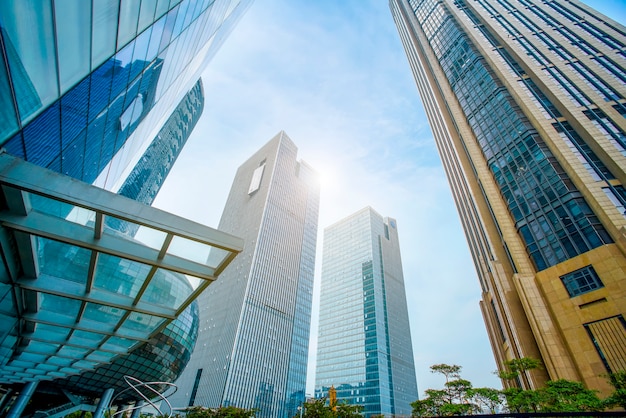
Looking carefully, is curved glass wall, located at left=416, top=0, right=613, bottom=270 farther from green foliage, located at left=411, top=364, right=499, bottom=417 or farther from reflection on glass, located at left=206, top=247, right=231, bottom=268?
reflection on glass, located at left=206, top=247, right=231, bottom=268

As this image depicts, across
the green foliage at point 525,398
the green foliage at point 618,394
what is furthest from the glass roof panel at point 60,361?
the green foliage at point 618,394

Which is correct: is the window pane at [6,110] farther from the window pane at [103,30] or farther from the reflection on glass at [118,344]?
the reflection on glass at [118,344]

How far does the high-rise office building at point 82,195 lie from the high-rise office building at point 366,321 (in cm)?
10684

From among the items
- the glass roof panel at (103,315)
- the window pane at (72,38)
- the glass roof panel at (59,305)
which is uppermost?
the window pane at (72,38)

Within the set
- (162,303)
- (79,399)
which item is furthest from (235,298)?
(162,303)

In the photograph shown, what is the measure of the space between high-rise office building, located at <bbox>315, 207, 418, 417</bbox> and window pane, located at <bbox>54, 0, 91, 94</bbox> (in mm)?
113231

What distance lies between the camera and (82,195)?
571cm

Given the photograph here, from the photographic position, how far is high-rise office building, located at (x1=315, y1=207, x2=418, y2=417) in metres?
109

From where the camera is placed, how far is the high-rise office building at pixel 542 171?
87.0 feet

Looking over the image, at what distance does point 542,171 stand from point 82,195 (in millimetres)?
43977

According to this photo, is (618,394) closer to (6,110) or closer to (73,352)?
(6,110)

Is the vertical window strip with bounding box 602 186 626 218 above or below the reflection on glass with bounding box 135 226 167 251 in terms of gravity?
above

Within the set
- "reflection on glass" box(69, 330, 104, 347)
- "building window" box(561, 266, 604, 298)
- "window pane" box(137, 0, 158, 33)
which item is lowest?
"reflection on glass" box(69, 330, 104, 347)

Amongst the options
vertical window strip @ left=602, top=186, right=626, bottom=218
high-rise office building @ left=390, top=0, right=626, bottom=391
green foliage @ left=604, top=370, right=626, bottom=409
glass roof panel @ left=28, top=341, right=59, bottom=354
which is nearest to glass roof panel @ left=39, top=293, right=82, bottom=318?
glass roof panel @ left=28, top=341, right=59, bottom=354
